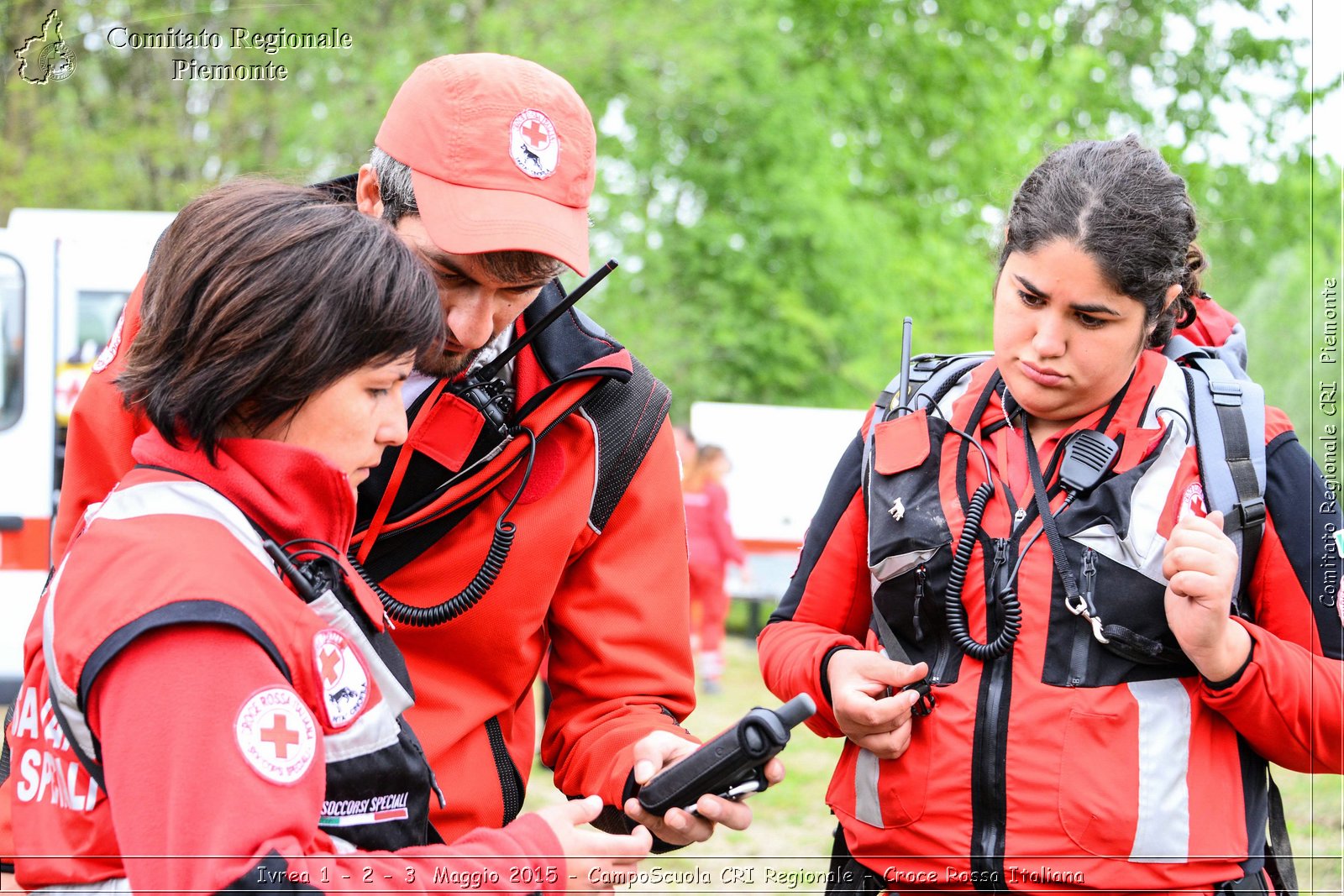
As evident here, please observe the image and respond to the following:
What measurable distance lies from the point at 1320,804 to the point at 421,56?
486 inches

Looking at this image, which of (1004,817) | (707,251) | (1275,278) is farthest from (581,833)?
(1275,278)

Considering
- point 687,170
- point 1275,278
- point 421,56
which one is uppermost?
point 421,56

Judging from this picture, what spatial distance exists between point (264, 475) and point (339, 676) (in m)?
0.29

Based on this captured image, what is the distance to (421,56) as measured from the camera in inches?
578

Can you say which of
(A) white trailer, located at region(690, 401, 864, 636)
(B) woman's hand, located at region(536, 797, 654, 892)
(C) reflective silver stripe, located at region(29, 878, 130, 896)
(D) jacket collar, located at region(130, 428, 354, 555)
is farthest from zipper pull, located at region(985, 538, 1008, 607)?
(A) white trailer, located at region(690, 401, 864, 636)

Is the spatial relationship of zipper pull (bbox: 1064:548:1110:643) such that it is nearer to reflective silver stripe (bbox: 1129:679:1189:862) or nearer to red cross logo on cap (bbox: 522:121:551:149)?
reflective silver stripe (bbox: 1129:679:1189:862)

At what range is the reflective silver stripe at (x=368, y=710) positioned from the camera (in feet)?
5.50

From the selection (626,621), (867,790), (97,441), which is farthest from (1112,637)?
(97,441)

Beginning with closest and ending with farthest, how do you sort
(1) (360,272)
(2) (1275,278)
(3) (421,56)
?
(1) (360,272) < (3) (421,56) < (2) (1275,278)

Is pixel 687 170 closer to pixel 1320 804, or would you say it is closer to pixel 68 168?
pixel 68 168

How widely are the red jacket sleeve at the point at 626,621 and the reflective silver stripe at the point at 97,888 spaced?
934 millimetres

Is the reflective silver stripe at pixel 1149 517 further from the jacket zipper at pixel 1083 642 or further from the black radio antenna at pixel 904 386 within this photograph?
the black radio antenna at pixel 904 386

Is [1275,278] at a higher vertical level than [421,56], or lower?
lower

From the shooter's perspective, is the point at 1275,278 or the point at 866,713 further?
the point at 1275,278
